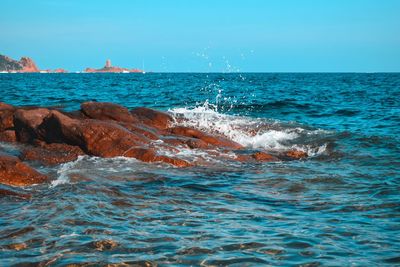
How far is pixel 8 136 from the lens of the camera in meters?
12.6

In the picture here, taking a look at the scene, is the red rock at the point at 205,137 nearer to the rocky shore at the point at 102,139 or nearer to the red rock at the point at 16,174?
the rocky shore at the point at 102,139

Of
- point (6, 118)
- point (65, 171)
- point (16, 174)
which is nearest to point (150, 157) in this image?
point (65, 171)

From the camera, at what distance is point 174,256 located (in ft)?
16.2

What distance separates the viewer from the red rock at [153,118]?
14062 millimetres

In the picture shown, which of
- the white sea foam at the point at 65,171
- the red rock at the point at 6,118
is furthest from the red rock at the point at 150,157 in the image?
the red rock at the point at 6,118

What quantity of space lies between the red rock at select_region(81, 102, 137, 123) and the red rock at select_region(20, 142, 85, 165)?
1822 millimetres

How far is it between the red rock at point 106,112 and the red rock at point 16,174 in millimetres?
4582

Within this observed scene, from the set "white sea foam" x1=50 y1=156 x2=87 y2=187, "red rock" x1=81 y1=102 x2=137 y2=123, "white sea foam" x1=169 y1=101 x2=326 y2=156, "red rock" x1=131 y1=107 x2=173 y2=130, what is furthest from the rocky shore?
"white sea foam" x1=169 y1=101 x2=326 y2=156

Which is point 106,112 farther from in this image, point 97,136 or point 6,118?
point 6,118

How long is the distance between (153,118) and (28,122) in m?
3.65

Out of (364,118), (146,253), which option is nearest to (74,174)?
(146,253)

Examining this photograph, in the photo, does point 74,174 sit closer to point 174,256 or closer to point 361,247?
point 174,256

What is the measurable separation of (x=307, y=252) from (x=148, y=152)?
588 cm

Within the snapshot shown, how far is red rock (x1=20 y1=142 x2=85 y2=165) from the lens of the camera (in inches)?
408
